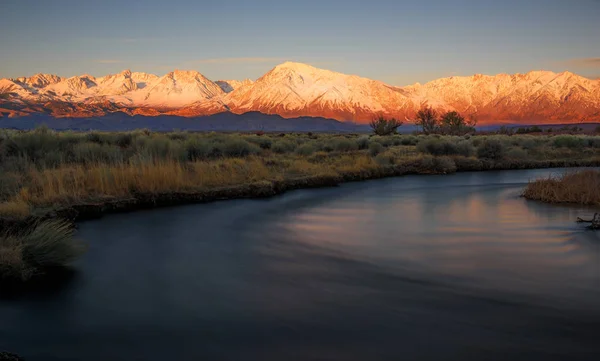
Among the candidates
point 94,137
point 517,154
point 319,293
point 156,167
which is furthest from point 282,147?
point 319,293

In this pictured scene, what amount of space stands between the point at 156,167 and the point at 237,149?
11578 millimetres

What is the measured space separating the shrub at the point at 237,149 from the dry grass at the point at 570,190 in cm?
1695

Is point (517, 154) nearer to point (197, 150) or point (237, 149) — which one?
point (237, 149)

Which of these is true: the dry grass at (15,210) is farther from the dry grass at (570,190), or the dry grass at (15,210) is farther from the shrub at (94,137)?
the dry grass at (570,190)

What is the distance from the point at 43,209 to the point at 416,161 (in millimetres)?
24698

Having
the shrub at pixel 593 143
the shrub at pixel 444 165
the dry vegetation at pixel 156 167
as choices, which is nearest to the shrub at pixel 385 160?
the dry vegetation at pixel 156 167

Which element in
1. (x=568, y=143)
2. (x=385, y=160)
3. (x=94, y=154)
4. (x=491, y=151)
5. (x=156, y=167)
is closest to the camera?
(x=156, y=167)

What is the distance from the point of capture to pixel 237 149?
3147 cm

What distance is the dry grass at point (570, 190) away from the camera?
60.8 feet

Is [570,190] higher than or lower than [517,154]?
lower

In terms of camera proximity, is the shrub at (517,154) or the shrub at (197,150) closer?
the shrub at (197,150)

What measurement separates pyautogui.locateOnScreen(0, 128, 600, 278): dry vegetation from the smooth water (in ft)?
5.63

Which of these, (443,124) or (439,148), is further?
(443,124)

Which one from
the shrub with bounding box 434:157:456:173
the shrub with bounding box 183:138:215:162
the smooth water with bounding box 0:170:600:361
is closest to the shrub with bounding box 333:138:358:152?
the shrub with bounding box 434:157:456:173
